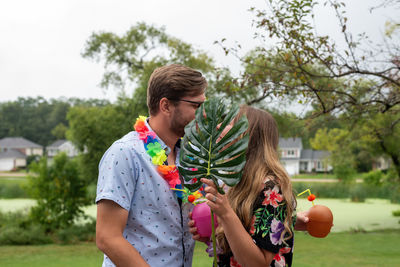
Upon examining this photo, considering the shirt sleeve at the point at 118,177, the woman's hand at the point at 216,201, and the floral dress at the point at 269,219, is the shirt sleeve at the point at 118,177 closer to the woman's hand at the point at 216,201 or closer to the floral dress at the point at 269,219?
the woman's hand at the point at 216,201

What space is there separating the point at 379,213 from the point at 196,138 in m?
19.3

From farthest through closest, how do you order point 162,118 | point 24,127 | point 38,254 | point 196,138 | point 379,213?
1. point 24,127
2. point 379,213
3. point 38,254
4. point 162,118
5. point 196,138

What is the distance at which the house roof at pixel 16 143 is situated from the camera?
8344 cm

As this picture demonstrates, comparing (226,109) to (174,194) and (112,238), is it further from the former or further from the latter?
(112,238)

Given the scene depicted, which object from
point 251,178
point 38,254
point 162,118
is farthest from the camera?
point 38,254

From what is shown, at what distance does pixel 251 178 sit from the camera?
2.03 metres

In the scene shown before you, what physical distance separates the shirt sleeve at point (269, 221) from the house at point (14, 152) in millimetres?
86835

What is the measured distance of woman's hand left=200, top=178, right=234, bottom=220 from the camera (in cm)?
176

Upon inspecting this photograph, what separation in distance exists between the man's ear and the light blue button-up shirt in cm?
23

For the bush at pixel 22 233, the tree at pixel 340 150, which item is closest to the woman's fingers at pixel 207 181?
the tree at pixel 340 150

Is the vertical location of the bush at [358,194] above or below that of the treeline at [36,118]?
below

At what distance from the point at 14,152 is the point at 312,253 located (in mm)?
82203

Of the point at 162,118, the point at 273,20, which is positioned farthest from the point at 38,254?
the point at 162,118

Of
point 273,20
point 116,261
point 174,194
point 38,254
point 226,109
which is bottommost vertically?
point 38,254
